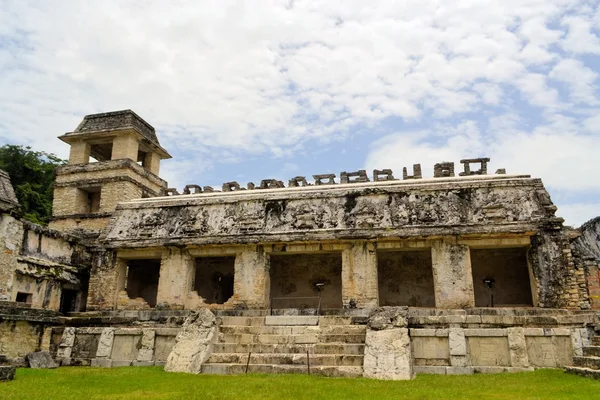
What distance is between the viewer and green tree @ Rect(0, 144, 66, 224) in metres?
29.7

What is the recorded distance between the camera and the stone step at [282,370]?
866 centimetres

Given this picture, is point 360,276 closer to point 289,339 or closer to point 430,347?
point 289,339

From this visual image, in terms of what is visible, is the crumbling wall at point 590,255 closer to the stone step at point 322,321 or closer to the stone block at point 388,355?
the stone step at point 322,321

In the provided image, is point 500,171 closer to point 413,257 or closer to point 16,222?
point 413,257

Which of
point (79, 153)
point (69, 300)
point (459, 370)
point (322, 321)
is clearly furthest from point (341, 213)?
point (79, 153)

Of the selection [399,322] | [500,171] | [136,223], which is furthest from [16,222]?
[500,171]

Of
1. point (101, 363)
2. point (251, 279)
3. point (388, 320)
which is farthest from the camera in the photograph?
point (251, 279)

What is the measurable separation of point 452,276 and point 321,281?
5.39 metres

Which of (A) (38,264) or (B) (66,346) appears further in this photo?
(A) (38,264)

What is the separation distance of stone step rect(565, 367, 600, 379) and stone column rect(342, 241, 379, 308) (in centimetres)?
601

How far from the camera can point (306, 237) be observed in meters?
14.7

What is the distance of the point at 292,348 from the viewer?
9930mm

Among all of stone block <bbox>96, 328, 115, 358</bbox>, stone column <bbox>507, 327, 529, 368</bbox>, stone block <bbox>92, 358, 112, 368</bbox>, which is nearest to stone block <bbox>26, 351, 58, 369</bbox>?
stone block <bbox>92, 358, 112, 368</bbox>

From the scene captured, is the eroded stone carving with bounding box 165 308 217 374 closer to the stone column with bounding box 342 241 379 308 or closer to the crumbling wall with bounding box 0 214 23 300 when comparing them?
the stone column with bounding box 342 241 379 308
